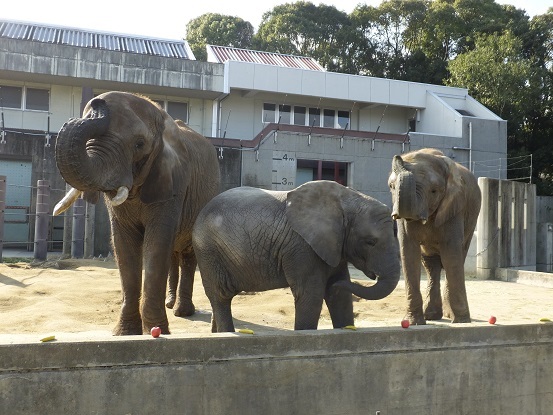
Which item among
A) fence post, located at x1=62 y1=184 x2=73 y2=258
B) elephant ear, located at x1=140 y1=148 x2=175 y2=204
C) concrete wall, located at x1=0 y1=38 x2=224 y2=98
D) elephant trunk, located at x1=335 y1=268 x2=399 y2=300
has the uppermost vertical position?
concrete wall, located at x1=0 y1=38 x2=224 y2=98

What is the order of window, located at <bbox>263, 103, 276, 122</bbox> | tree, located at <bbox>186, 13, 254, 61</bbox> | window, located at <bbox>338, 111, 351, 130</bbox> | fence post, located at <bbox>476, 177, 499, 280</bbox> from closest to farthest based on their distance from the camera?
fence post, located at <bbox>476, 177, 499, 280</bbox>
window, located at <bbox>263, 103, 276, 122</bbox>
window, located at <bbox>338, 111, 351, 130</bbox>
tree, located at <bbox>186, 13, 254, 61</bbox>

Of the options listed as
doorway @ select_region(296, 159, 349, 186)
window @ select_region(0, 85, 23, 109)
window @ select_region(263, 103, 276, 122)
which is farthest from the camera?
window @ select_region(263, 103, 276, 122)

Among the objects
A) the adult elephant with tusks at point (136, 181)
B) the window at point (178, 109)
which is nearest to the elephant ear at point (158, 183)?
the adult elephant with tusks at point (136, 181)

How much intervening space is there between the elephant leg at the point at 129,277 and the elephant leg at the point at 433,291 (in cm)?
375

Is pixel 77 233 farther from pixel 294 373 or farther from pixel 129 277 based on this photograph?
pixel 294 373

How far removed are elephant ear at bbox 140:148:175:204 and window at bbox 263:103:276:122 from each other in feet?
68.4

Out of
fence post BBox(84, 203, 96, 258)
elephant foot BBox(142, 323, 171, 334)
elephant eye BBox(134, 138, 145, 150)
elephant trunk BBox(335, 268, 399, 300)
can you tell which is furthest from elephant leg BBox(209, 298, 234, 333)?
fence post BBox(84, 203, 96, 258)

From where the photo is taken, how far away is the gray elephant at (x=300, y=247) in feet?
16.8

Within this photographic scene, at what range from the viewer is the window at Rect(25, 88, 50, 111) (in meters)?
23.2

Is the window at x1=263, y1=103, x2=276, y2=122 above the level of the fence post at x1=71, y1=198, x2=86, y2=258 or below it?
above

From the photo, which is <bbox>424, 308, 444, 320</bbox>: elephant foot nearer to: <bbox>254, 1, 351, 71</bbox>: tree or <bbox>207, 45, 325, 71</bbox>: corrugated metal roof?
<bbox>207, 45, 325, 71</bbox>: corrugated metal roof

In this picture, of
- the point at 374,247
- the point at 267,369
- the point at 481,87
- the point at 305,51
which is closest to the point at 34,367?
the point at 267,369

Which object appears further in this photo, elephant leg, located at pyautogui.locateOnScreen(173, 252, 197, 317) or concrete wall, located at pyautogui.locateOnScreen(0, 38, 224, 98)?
concrete wall, located at pyautogui.locateOnScreen(0, 38, 224, 98)

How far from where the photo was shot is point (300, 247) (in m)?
5.20
